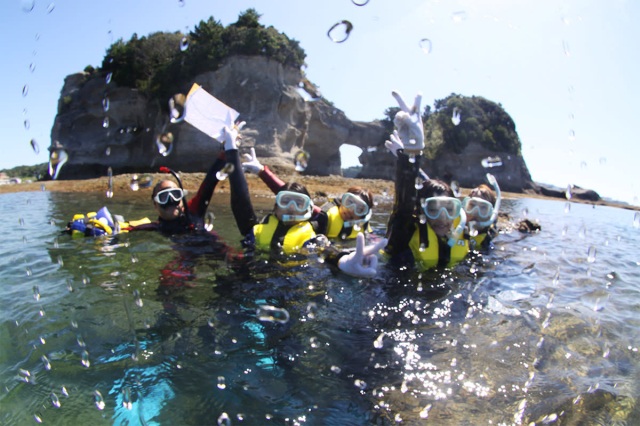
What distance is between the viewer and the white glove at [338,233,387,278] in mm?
3351

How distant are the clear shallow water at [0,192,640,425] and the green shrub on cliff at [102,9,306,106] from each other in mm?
20506

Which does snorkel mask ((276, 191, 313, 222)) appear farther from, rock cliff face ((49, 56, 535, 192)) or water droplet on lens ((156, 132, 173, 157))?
rock cliff face ((49, 56, 535, 192))

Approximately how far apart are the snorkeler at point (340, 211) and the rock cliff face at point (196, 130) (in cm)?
1430

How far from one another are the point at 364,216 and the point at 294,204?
1.29 metres

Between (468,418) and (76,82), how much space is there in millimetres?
34756

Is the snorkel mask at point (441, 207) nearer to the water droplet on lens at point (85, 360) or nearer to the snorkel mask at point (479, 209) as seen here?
the snorkel mask at point (479, 209)

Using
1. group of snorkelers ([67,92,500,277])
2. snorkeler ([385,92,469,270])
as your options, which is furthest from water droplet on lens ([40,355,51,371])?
snorkeler ([385,92,469,270])

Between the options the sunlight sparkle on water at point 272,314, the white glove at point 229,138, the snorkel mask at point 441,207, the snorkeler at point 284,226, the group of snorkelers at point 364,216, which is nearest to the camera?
the sunlight sparkle on water at point 272,314

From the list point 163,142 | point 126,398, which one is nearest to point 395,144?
point 126,398

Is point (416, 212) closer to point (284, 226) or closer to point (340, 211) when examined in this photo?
point (284, 226)

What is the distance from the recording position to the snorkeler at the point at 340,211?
507 centimetres

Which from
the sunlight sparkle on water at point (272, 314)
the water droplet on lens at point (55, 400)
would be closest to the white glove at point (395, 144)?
the sunlight sparkle on water at point (272, 314)

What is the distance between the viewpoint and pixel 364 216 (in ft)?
17.5

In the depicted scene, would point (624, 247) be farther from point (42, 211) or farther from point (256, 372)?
point (42, 211)
